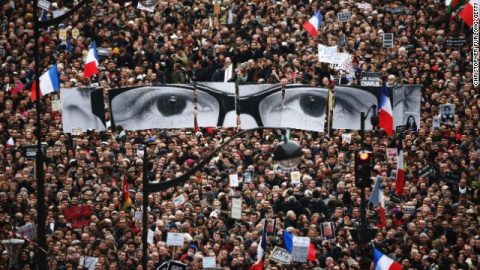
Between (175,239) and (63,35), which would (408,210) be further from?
(63,35)

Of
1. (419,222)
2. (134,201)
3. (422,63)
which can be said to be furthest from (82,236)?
(422,63)

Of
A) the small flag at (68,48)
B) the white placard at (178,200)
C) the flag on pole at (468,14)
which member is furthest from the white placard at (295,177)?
the small flag at (68,48)

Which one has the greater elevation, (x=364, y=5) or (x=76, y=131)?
(x=364, y=5)


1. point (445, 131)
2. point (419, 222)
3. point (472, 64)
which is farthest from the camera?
point (472, 64)

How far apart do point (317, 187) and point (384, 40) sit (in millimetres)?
7022

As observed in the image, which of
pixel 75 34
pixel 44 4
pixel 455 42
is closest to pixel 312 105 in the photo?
pixel 455 42

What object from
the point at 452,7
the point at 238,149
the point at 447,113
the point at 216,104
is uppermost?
the point at 452,7

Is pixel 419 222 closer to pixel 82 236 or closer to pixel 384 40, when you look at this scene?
pixel 82 236

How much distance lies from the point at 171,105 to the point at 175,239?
646 cm

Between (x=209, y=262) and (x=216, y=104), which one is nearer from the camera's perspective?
(x=209, y=262)

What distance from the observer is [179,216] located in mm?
22828

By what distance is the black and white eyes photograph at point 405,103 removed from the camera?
26.6 metres

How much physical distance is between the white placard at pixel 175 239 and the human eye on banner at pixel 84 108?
6.48 m

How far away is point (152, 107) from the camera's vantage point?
2772cm
